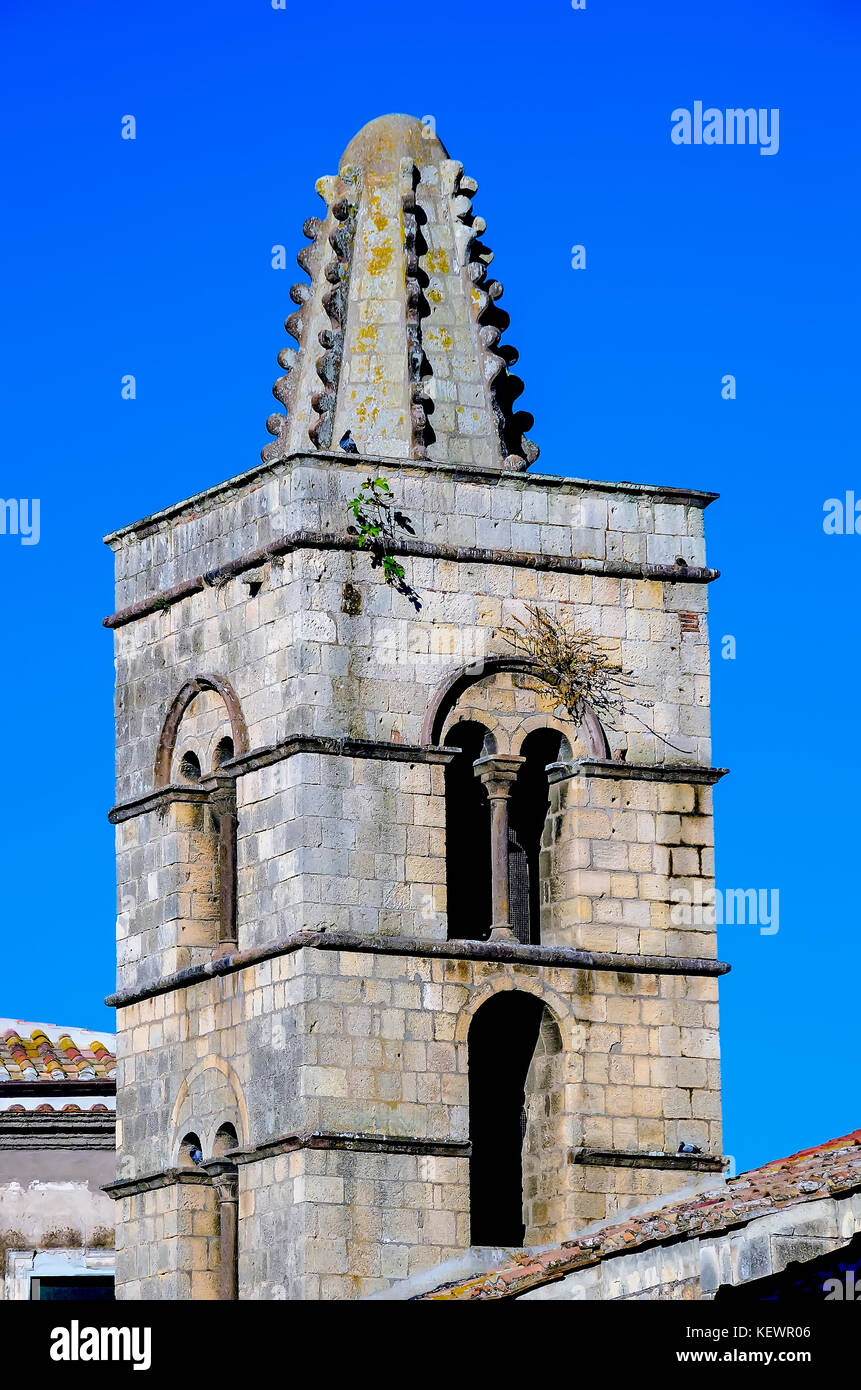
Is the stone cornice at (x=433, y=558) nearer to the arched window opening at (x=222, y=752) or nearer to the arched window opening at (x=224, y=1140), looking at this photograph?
the arched window opening at (x=222, y=752)

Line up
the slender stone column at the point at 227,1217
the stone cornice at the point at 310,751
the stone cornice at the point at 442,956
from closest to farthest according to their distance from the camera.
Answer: the stone cornice at the point at 442,956
the stone cornice at the point at 310,751
the slender stone column at the point at 227,1217

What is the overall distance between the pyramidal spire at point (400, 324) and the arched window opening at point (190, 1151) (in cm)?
459

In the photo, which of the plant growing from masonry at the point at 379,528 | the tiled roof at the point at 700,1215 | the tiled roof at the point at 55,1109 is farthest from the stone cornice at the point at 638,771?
the tiled roof at the point at 55,1109

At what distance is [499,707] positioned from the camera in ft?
92.8

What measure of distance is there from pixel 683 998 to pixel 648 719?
1.91m

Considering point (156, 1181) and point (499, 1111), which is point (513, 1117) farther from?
point (156, 1181)

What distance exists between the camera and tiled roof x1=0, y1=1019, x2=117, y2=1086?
32.4 meters

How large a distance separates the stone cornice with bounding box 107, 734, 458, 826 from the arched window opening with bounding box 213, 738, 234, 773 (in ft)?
0.39

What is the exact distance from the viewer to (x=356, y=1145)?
2673 cm

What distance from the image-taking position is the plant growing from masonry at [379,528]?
91.1 ft

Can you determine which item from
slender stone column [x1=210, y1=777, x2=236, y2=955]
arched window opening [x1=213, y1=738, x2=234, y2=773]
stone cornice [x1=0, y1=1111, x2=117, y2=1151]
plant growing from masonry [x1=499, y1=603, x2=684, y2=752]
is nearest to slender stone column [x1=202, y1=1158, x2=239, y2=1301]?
slender stone column [x1=210, y1=777, x2=236, y2=955]

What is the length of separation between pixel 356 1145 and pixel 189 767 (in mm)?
3456

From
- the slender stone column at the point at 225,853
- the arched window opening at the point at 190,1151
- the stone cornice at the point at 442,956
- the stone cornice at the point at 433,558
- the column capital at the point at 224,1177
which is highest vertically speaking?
the stone cornice at the point at 433,558
